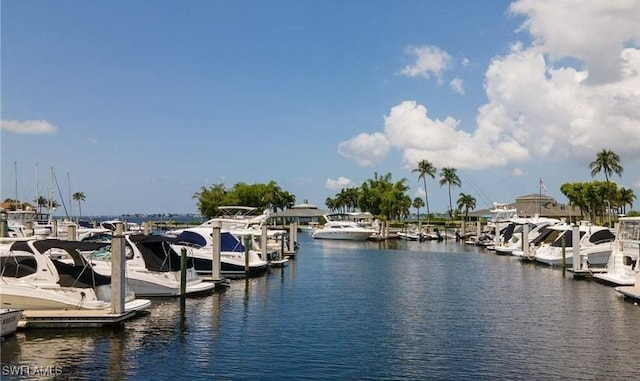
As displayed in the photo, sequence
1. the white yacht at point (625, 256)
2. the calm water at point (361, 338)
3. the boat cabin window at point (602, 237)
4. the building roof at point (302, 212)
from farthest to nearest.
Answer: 1. the building roof at point (302, 212)
2. the boat cabin window at point (602, 237)
3. the white yacht at point (625, 256)
4. the calm water at point (361, 338)

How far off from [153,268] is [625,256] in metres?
30.1

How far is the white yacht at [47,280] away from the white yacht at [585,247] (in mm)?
39094

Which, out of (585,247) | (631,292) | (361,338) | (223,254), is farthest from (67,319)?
(585,247)

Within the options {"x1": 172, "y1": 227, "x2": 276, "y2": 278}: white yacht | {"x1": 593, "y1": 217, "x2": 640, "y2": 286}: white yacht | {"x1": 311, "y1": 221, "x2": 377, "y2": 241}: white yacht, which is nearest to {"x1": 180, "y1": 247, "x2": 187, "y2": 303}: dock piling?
{"x1": 172, "y1": 227, "x2": 276, "y2": 278}: white yacht

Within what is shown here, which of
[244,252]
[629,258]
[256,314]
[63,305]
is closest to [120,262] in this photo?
[63,305]

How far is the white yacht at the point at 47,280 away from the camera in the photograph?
24484 millimetres

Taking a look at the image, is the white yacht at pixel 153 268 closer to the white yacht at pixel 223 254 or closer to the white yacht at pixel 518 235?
the white yacht at pixel 223 254

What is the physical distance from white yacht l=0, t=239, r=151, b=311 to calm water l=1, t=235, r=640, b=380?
171 cm

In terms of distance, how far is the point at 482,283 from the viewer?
43.8 meters

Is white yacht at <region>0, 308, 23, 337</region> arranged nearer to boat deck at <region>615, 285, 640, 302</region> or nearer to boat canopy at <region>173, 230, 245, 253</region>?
boat canopy at <region>173, 230, 245, 253</region>

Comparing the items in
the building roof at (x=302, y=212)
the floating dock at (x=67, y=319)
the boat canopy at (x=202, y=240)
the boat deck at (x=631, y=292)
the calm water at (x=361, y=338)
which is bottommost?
the calm water at (x=361, y=338)

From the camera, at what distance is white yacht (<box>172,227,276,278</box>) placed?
4209cm

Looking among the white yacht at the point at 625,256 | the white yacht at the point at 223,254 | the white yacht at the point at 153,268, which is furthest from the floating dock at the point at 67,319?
the white yacht at the point at 625,256

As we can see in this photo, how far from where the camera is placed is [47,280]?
25453 millimetres
